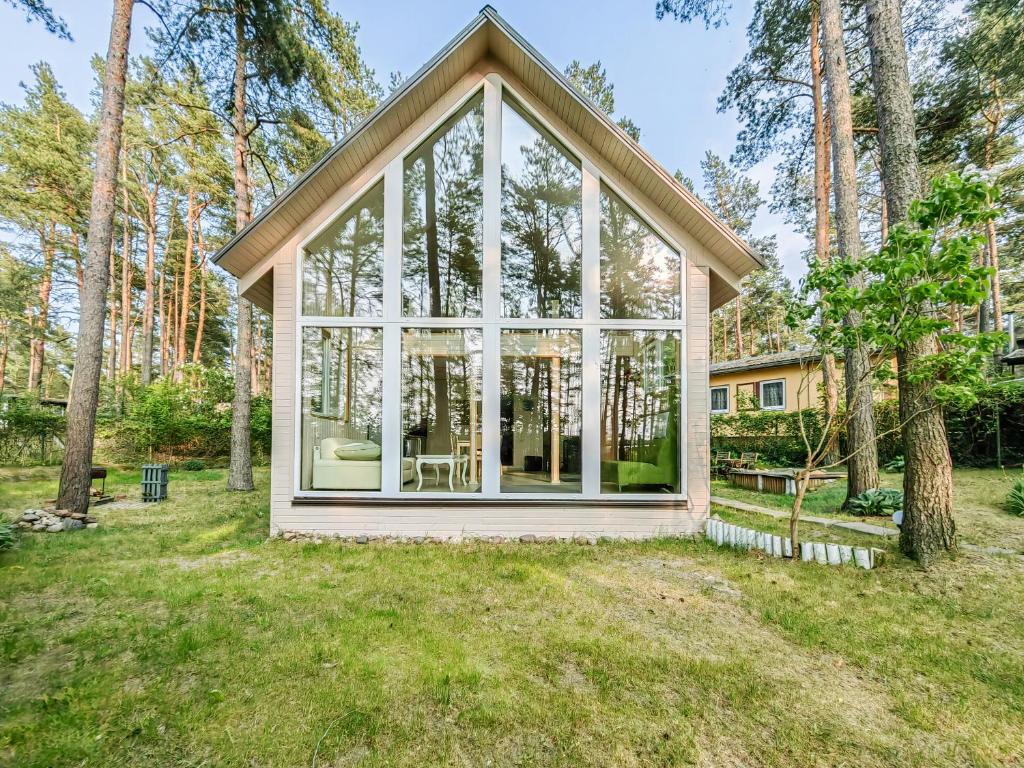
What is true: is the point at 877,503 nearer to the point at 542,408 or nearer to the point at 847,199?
the point at 847,199

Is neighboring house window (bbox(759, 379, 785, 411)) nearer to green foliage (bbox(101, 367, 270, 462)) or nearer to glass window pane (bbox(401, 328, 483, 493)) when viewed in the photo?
glass window pane (bbox(401, 328, 483, 493))

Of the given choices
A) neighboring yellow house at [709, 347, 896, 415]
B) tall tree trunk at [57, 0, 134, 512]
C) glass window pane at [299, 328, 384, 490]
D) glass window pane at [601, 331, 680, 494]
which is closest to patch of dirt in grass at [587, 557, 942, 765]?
glass window pane at [601, 331, 680, 494]

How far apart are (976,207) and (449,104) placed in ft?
18.8

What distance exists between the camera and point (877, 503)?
240 inches

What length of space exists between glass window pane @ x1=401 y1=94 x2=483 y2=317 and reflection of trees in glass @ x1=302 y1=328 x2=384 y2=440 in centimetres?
88

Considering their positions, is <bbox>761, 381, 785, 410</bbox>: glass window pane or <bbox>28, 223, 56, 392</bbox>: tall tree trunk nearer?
<bbox>761, 381, 785, 410</bbox>: glass window pane

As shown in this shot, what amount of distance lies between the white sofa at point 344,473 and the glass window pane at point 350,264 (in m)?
1.89

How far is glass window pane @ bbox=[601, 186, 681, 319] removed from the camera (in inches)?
222

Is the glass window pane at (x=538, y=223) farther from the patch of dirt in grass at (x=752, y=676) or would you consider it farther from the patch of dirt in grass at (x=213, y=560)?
the patch of dirt in grass at (x=213, y=560)

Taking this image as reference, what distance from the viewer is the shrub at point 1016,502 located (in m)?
5.71

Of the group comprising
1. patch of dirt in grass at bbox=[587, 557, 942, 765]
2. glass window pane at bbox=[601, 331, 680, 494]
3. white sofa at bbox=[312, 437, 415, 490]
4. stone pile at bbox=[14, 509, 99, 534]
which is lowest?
patch of dirt in grass at bbox=[587, 557, 942, 765]

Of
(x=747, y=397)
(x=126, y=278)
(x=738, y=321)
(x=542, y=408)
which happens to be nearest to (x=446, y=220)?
(x=542, y=408)

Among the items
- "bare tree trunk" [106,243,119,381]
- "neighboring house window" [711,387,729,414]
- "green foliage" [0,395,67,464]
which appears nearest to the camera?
"green foliage" [0,395,67,464]

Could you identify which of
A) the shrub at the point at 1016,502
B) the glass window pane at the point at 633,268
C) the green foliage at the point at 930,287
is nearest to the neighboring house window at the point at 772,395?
the shrub at the point at 1016,502
